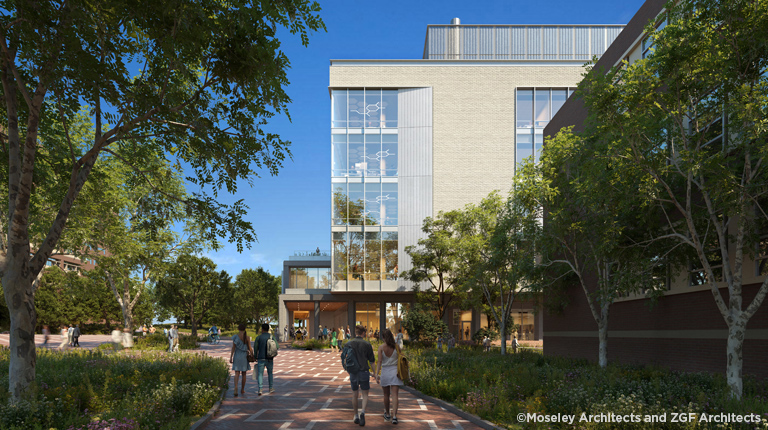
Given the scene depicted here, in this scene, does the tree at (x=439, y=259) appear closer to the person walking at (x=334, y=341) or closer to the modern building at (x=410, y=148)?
the modern building at (x=410, y=148)

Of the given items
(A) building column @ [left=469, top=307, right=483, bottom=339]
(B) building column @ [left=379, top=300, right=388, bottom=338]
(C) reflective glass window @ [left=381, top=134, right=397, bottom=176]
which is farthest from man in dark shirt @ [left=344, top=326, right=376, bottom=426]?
(A) building column @ [left=469, top=307, right=483, bottom=339]

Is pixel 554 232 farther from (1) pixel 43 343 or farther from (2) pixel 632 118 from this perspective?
(1) pixel 43 343

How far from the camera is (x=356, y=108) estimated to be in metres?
46.8

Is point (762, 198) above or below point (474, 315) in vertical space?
above

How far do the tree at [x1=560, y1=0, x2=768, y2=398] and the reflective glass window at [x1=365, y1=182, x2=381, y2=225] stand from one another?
3250 cm

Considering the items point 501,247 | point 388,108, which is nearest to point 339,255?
point 388,108

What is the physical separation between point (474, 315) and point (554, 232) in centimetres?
3277

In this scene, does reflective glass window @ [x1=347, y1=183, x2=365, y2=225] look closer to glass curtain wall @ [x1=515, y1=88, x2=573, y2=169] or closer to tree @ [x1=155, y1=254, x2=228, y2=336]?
glass curtain wall @ [x1=515, y1=88, x2=573, y2=169]

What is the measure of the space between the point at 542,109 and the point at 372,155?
15.2 m

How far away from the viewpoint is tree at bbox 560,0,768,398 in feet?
35.3

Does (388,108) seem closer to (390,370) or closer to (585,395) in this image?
(390,370)

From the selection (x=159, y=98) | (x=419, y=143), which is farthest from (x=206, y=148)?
(x=419, y=143)

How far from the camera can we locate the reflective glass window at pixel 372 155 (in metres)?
45.9

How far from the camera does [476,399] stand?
11109 mm
